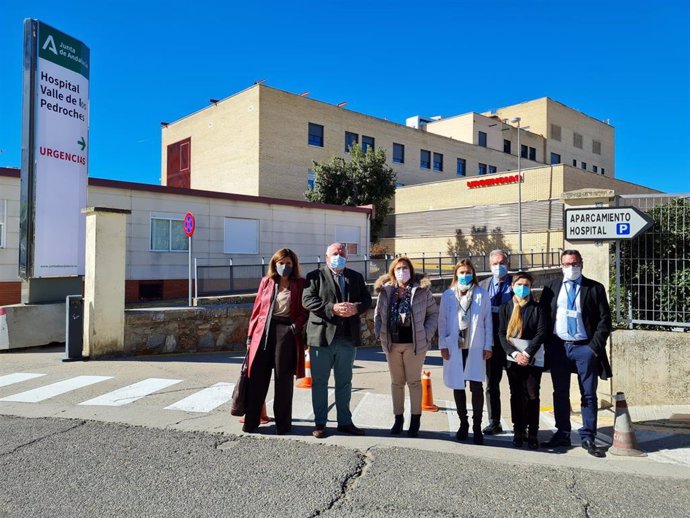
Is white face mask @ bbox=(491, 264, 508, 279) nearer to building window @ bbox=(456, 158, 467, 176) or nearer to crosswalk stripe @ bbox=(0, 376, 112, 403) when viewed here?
crosswalk stripe @ bbox=(0, 376, 112, 403)

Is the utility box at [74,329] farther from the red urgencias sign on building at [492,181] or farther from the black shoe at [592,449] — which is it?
the red urgencias sign on building at [492,181]

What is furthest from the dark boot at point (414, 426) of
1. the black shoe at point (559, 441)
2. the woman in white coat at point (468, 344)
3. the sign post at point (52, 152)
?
the sign post at point (52, 152)

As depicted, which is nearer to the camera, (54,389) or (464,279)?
(464,279)

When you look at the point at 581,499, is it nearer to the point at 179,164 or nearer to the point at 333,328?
the point at 333,328

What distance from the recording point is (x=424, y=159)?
5022 cm

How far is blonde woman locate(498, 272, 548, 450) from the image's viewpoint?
5254mm

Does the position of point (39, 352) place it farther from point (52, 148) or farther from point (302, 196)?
point (302, 196)

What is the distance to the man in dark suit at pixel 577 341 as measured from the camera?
512 cm

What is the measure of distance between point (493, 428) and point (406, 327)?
1503mm

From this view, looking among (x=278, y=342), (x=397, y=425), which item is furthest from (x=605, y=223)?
(x=278, y=342)

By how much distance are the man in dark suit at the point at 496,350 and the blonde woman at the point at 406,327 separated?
69 cm

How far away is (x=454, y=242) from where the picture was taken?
44.1 metres

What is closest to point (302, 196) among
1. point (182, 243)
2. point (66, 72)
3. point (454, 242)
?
point (454, 242)

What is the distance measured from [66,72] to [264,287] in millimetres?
8395
